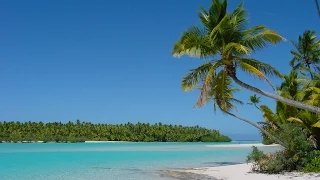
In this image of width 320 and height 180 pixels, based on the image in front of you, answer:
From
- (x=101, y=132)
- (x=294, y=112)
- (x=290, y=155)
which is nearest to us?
(x=290, y=155)

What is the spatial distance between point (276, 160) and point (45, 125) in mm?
60387

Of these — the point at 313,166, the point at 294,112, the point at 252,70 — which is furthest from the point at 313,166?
the point at 252,70

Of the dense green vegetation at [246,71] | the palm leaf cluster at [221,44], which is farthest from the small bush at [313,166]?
the palm leaf cluster at [221,44]

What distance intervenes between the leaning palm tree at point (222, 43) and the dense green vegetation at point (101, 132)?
191 feet

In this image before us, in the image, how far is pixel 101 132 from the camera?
239 feet

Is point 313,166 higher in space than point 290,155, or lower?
lower

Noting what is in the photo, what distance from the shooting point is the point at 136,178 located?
14.2 metres

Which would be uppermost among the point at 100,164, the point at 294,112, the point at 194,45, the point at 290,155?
the point at 194,45

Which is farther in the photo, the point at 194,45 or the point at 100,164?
the point at 100,164

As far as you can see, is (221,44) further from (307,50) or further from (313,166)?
(307,50)

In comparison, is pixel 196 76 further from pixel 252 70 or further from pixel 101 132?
pixel 101 132

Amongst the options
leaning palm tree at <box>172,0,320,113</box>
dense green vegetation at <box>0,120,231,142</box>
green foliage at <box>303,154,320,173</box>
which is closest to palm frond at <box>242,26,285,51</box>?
leaning palm tree at <box>172,0,320,113</box>

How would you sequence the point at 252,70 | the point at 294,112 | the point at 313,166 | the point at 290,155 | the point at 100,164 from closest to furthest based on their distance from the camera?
the point at 252,70
the point at 313,166
the point at 290,155
the point at 294,112
the point at 100,164

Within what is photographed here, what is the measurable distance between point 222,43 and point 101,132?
63505 millimetres
